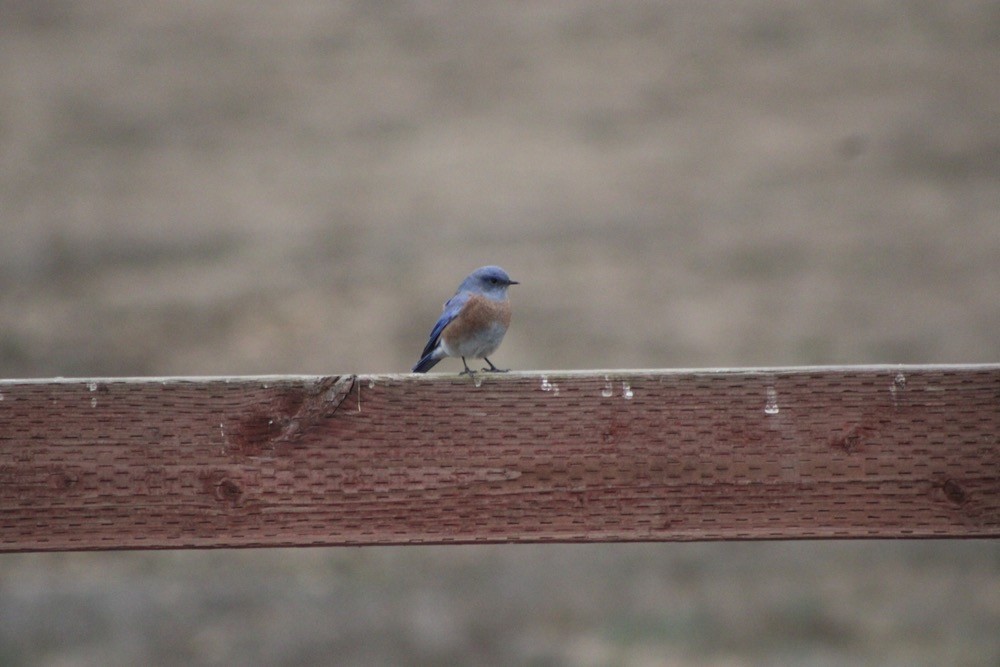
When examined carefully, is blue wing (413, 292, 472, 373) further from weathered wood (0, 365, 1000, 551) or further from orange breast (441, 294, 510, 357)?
weathered wood (0, 365, 1000, 551)

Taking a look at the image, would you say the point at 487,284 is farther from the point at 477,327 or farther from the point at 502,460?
the point at 502,460

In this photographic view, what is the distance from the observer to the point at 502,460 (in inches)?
67.2

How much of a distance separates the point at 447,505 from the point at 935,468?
726mm

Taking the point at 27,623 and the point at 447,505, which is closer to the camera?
the point at 447,505

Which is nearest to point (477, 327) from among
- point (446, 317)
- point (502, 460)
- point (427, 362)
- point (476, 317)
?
point (476, 317)

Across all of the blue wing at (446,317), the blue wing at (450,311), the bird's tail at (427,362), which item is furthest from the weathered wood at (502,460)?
the bird's tail at (427,362)

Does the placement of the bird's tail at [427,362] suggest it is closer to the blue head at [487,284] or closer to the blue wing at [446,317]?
the blue wing at [446,317]

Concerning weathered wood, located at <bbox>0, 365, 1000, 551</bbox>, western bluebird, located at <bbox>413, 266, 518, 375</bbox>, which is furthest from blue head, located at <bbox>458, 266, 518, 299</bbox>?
weathered wood, located at <bbox>0, 365, 1000, 551</bbox>

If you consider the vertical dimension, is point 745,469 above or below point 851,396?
below

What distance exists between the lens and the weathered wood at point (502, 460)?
5.50 feet

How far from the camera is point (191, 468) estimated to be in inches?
66.7

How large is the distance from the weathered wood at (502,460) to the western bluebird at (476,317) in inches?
106

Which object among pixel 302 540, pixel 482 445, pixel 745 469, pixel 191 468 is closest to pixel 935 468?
pixel 745 469

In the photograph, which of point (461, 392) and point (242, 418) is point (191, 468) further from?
point (461, 392)
